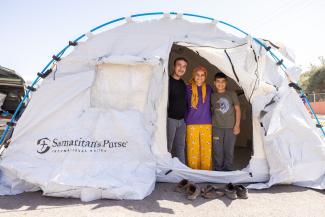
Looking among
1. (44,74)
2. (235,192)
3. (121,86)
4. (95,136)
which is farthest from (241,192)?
(44,74)

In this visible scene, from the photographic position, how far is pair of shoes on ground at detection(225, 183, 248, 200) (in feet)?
10.1

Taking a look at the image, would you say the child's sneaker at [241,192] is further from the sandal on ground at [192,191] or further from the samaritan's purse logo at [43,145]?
the samaritan's purse logo at [43,145]

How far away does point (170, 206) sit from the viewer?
9.32ft

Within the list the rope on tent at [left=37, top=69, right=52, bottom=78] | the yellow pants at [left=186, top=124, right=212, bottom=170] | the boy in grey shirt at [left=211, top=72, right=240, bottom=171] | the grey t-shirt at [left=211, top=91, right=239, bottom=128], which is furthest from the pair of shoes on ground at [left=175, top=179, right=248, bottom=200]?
the rope on tent at [left=37, top=69, right=52, bottom=78]

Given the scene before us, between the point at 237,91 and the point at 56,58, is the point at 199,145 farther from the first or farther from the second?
the point at 237,91

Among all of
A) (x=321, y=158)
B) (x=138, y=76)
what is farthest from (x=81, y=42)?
(x=321, y=158)

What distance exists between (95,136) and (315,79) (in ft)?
85.7

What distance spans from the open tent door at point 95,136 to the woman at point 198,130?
1.97ft

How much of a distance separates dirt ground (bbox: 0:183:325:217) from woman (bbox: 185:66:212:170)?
83cm

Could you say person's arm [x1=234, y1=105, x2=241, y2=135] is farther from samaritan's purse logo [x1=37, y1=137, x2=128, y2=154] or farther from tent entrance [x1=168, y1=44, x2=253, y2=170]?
tent entrance [x1=168, y1=44, x2=253, y2=170]

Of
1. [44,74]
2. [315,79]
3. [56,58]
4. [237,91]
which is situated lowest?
[237,91]

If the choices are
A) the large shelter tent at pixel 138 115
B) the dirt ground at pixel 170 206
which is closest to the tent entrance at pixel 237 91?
the large shelter tent at pixel 138 115

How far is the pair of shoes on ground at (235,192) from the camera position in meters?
3.07

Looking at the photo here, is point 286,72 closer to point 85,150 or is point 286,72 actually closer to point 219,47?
point 219,47
